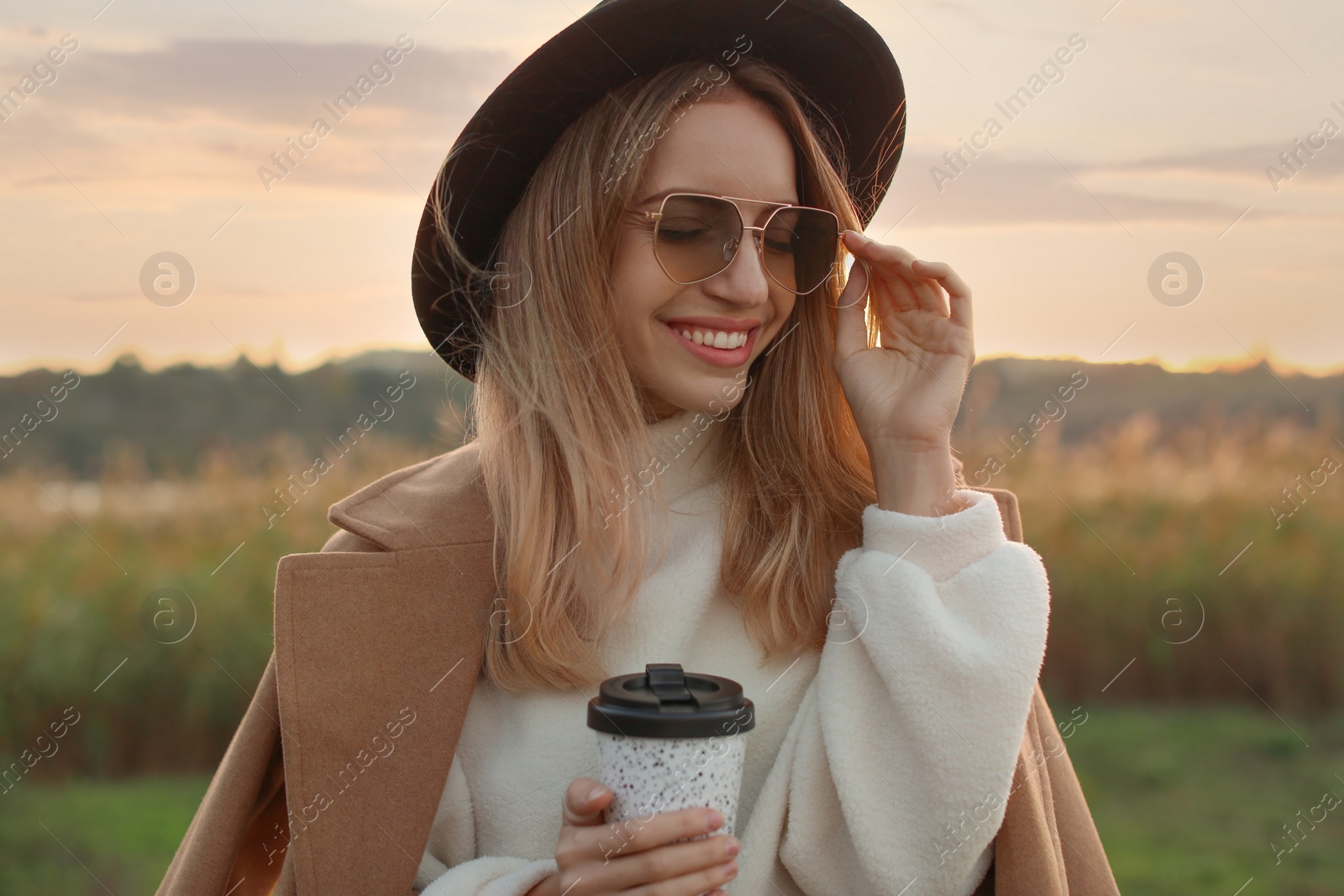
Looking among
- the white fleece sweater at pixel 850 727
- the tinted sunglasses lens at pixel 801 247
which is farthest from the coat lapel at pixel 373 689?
the tinted sunglasses lens at pixel 801 247

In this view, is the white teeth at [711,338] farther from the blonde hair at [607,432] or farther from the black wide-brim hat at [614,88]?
the black wide-brim hat at [614,88]

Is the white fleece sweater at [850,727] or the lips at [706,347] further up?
the lips at [706,347]

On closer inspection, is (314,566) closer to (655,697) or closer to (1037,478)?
(655,697)

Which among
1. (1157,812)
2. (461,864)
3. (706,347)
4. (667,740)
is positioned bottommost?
(1157,812)

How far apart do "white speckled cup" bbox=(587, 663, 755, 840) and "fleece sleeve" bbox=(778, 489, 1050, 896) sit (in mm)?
406

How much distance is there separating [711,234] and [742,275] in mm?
96

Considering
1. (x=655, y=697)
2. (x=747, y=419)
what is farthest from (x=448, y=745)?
(x=747, y=419)

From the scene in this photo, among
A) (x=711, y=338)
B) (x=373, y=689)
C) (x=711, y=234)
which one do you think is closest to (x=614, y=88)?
(x=711, y=234)

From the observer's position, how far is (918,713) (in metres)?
1.62

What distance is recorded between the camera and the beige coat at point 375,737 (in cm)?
172

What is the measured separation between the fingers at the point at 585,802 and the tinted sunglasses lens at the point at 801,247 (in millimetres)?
1024

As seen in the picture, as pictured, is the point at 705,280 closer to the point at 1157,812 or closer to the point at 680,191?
the point at 680,191

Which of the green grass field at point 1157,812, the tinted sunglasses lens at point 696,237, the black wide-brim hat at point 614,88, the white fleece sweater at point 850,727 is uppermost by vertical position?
the black wide-brim hat at point 614,88

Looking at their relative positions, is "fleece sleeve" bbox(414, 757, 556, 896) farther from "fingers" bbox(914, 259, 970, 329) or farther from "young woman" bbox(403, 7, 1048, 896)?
"fingers" bbox(914, 259, 970, 329)
